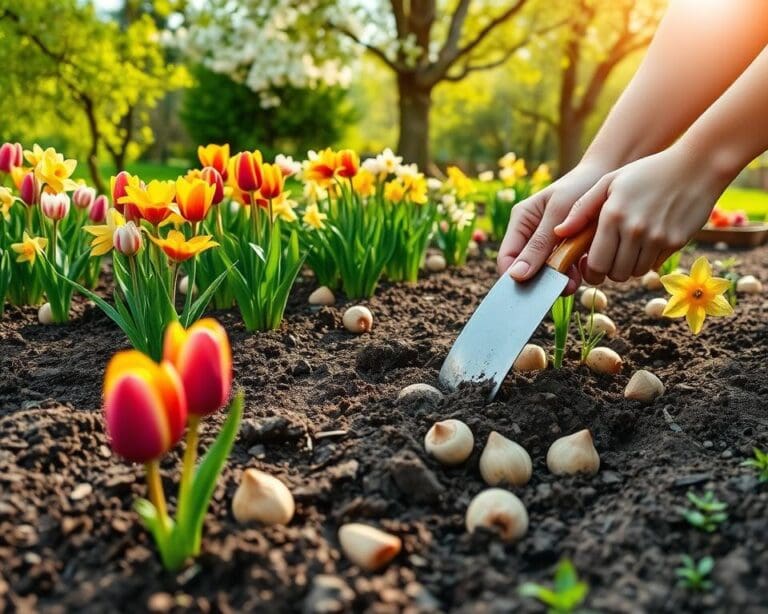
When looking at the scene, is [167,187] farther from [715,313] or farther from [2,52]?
[2,52]

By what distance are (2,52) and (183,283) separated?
2.95 metres

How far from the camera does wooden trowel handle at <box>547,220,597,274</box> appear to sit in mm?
1800

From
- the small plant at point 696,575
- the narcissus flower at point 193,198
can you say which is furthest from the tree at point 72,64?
the small plant at point 696,575

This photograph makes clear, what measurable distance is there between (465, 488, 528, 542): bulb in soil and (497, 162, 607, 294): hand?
0.68m

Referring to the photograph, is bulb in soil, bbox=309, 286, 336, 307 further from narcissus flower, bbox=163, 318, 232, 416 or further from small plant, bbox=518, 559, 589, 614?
small plant, bbox=518, 559, 589, 614

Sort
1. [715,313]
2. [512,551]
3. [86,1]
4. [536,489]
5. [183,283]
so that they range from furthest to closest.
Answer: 1. [86,1]
2. [183,283]
3. [715,313]
4. [536,489]
5. [512,551]

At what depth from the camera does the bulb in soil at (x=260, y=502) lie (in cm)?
125

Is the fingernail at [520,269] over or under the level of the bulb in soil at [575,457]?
over

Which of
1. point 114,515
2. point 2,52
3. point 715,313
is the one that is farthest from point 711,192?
point 2,52

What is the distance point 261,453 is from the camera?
1.54m

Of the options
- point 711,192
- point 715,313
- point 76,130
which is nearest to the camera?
point 711,192

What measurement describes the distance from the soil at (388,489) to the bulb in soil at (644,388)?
0.02m

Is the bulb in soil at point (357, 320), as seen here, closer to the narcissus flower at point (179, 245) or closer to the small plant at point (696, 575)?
the narcissus flower at point (179, 245)

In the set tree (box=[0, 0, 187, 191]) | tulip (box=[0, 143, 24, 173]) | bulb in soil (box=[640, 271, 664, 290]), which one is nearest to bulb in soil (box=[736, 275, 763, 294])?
bulb in soil (box=[640, 271, 664, 290])
